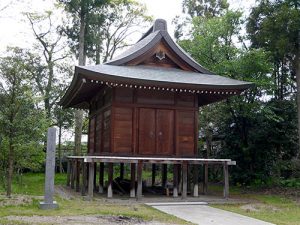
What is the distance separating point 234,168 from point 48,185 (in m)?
12.7

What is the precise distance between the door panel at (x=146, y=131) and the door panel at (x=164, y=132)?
0.20 meters

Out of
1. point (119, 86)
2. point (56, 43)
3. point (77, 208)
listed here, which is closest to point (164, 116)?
point (119, 86)

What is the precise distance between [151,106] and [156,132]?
39.4 inches

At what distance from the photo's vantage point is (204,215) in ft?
33.3

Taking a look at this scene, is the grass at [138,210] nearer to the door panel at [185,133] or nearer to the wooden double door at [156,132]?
the wooden double door at [156,132]

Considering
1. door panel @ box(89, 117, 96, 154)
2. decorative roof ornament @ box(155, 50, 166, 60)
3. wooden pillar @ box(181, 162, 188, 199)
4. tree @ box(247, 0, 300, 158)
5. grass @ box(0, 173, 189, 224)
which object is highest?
tree @ box(247, 0, 300, 158)

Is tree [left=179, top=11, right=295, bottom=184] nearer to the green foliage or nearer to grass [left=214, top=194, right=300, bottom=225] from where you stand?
the green foliage

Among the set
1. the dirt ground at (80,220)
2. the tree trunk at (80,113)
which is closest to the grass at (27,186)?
the tree trunk at (80,113)

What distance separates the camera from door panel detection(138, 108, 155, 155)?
14.4 meters

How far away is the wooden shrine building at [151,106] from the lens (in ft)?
44.1

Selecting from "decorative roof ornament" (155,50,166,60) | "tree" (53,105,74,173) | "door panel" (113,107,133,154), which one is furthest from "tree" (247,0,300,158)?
"tree" (53,105,74,173)

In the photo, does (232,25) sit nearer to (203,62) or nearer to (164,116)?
(203,62)

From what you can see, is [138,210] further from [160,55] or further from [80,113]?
[80,113]

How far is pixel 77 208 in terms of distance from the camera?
1050 cm
